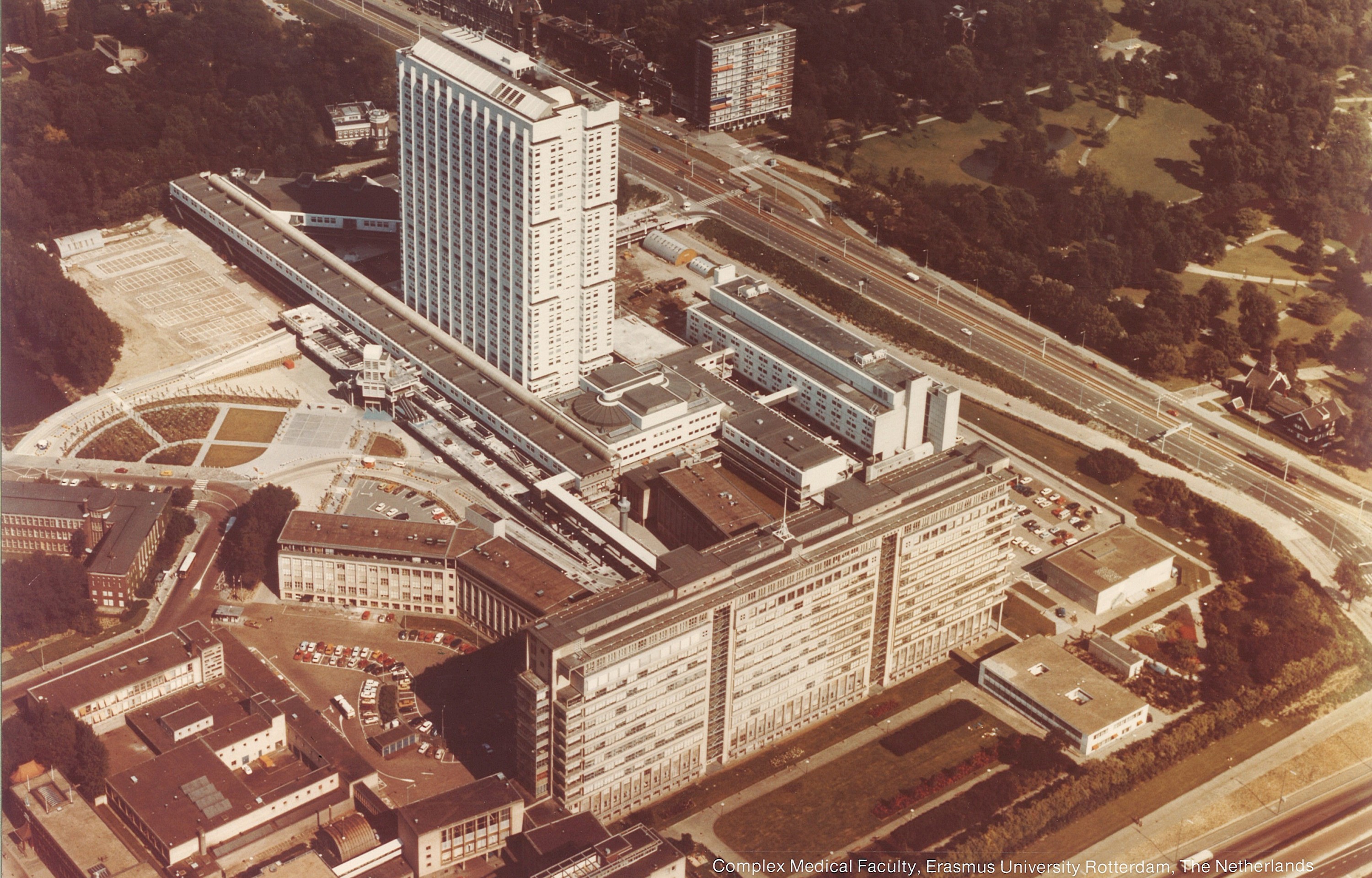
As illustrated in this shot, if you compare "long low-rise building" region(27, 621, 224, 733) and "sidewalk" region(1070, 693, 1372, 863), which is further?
"long low-rise building" region(27, 621, 224, 733)

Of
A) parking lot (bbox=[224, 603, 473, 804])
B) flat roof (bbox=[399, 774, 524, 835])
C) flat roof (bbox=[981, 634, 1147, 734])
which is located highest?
flat roof (bbox=[399, 774, 524, 835])

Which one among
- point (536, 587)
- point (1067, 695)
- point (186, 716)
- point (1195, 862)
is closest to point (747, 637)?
point (536, 587)

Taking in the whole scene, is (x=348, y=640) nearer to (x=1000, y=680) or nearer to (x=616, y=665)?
(x=616, y=665)

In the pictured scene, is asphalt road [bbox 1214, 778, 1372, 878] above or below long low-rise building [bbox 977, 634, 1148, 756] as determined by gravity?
below

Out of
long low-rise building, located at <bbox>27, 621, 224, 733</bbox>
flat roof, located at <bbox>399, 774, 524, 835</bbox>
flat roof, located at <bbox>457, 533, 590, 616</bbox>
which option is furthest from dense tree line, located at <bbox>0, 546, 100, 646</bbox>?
flat roof, located at <bbox>399, 774, 524, 835</bbox>

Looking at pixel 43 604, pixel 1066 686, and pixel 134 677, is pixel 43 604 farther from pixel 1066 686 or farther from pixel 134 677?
pixel 1066 686

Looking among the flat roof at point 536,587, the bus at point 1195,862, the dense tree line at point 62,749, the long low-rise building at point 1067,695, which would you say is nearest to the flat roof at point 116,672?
the dense tree line at point 62,749

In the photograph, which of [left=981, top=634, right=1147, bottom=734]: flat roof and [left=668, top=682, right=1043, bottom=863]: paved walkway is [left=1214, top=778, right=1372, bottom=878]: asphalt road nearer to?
[left=981, top=634, right=1147, bottom=734]: flat roof
